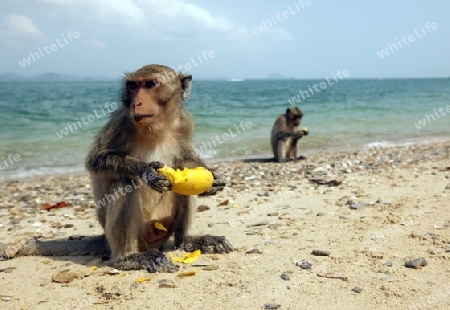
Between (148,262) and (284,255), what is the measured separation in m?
1.35

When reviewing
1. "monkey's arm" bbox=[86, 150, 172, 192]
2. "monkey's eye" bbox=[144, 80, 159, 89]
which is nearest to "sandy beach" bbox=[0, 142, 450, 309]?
"monkey's arm" bbox=[86, 150, 172, 192]

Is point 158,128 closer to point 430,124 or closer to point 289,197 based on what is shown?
point 289,197

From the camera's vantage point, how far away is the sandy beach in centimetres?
379

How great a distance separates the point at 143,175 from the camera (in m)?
4.43

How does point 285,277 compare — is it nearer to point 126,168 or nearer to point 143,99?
point 126,168

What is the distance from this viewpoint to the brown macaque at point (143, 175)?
4.54 meters

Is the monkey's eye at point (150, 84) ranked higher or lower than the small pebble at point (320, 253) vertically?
higher

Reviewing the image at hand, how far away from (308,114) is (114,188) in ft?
78.8

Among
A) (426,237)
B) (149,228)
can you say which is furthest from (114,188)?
(426,237)

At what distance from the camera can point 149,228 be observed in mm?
5129

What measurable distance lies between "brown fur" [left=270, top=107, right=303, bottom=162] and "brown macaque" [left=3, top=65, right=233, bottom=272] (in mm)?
8685

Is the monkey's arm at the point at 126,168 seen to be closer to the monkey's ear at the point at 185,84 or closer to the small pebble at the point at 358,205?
the monkey's ear at the point at 185,84

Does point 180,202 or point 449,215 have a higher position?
point 180,202

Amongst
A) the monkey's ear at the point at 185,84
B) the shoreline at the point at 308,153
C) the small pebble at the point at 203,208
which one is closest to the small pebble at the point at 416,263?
the monkey's ear at the point at 185,84
